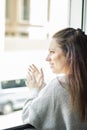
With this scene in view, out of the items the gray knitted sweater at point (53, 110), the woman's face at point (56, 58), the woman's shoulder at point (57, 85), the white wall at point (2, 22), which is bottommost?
the gray knitted sweater at point (53, 110)

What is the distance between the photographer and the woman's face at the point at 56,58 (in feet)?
4.03

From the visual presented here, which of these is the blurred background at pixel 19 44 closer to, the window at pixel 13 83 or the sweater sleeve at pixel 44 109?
the window at pixel 13 83

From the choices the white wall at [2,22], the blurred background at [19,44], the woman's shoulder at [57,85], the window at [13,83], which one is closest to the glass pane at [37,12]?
the blurred background at [19,44]

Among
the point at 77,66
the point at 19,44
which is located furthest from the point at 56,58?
the point at 19,44

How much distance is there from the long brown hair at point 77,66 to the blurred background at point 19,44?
1.29 feet

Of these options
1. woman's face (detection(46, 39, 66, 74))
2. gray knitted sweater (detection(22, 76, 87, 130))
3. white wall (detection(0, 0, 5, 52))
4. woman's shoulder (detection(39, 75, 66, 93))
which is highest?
white wall (detection(0, 0, 5, 52))

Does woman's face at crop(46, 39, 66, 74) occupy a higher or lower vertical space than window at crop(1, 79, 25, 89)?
higher

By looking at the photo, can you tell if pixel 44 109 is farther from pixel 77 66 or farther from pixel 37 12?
pixel 37 12

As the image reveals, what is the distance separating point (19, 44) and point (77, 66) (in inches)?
19.3

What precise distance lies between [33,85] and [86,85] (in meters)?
0.26

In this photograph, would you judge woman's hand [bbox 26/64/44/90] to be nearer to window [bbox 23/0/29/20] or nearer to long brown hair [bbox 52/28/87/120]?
long brown hair [bbox 52/28/87/120]

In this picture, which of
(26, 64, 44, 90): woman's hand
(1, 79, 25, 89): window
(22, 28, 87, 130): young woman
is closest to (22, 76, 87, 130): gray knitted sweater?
(22, 28, 87, 130): young woman

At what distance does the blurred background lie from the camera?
149 cm

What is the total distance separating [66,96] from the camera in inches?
45.6
